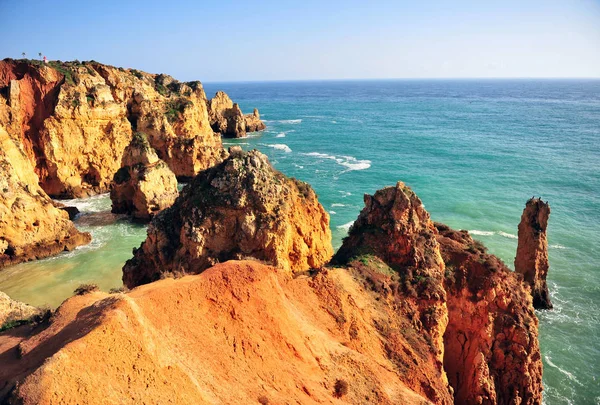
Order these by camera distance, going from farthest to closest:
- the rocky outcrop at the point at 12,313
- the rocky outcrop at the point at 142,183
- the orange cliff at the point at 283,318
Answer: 1. the rocky outcrop at the point at 142,183
2. the rocky outcrop at the point at 12,313
3. the orange cliff at the point at 283,318

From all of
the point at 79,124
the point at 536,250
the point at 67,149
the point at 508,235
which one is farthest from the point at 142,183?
the point at 508,235

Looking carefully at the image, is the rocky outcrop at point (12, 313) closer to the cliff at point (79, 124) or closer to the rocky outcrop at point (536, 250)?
the cliff at point (79, 124)

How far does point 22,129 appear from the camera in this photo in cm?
4394

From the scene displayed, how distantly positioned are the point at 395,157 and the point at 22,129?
175 ft

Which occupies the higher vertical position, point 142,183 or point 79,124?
point 79,124

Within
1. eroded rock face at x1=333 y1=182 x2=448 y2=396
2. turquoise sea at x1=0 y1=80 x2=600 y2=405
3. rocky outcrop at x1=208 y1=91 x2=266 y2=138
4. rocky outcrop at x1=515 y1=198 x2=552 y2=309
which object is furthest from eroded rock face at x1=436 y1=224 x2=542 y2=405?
rocky outcrop at x1=208 y1=91 x2=266 y2=138

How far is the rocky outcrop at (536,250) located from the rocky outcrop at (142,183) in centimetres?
3185

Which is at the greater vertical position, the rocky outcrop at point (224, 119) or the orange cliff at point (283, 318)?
the rocky outcrop at point (224, 119)

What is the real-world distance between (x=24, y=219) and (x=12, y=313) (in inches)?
688

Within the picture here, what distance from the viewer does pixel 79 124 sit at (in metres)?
46.1

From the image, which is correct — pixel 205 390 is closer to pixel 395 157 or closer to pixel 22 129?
pixel 22 129

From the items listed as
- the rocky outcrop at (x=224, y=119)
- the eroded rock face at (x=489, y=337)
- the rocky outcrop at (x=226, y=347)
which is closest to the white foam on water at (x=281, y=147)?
the rocky outcrop at (x=224, y=119)

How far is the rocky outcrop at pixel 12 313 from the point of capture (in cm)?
1664

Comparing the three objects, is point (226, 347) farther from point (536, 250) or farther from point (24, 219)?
point (24, 219)
